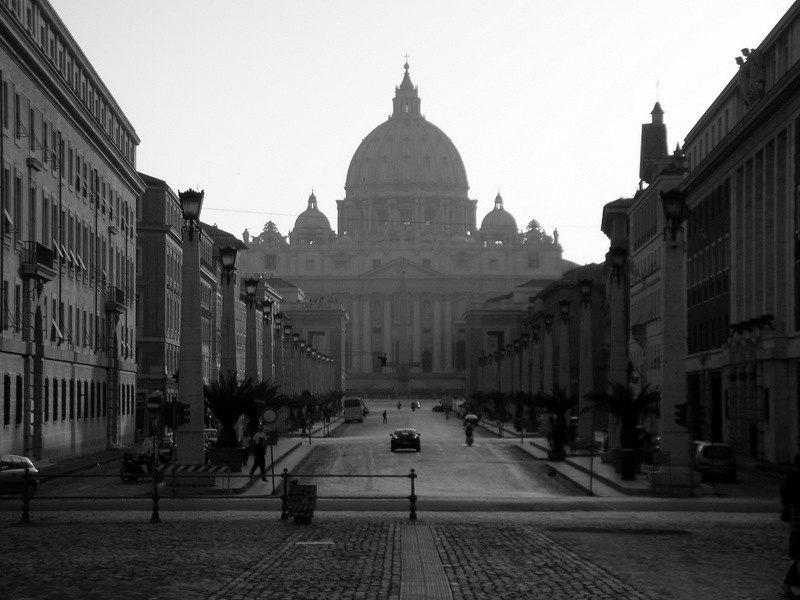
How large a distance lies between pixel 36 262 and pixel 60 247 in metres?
7.19

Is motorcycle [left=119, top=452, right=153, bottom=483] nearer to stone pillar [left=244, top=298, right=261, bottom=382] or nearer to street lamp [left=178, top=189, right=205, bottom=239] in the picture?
street lamp [left=178, top=189, right=205, bottom=239]

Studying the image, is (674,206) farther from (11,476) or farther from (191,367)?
(11,476)

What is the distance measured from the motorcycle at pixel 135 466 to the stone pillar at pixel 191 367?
2355mm

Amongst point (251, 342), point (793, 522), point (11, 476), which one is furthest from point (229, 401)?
point (793, 522)

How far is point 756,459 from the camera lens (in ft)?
197

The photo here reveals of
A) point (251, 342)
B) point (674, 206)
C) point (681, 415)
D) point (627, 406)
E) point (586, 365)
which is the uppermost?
point (674, 206)

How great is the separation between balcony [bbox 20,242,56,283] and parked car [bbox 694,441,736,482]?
22.8 m

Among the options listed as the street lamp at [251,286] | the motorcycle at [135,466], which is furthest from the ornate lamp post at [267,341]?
the motorcycle at [135,466]

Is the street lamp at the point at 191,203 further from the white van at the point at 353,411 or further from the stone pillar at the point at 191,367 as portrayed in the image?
the white van at the point at 353,411

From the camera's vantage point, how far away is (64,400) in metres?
63.5

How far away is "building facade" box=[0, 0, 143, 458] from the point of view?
53.0 m

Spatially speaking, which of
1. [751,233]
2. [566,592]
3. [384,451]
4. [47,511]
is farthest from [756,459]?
[566,592]

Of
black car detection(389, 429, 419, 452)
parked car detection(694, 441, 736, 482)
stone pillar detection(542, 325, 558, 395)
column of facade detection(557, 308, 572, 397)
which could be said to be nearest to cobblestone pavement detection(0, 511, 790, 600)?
parked car detection(694, 441, 736, 482)

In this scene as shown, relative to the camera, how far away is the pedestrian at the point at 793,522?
18.5 metres
